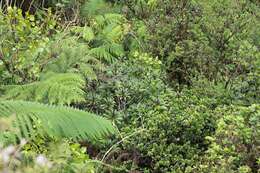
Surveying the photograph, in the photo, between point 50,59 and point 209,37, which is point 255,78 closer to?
point 209,37

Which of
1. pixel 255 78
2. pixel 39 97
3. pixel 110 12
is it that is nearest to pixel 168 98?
pixel 255 78

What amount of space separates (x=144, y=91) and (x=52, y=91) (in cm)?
101

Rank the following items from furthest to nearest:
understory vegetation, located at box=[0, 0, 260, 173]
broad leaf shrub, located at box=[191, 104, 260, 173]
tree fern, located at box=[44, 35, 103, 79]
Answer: tree fern, located at box=[44, 35, 103, 79]
broad leaf shrub, located at box=[191, 104, 260, 173]
understory vegetation, located at box=[0, 0, 260, 173]

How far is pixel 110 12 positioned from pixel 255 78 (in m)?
3.45

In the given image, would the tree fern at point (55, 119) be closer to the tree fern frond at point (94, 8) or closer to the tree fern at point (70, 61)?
the tree fern at point (70, 61)

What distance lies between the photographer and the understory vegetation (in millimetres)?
3395

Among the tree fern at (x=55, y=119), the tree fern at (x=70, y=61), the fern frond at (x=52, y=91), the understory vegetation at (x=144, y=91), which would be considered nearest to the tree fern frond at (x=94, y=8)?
the understory vegetation at (x=144, y=91)

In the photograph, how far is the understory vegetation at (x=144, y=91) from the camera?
339cm

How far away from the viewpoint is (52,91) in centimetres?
440

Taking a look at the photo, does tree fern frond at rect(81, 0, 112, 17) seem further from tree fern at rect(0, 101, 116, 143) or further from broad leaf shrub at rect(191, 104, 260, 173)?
tree fern at rect(0, 101, 116, 143)

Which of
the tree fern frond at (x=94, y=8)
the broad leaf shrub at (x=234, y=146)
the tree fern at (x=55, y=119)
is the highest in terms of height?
the tree fern at (x=55, y=119)

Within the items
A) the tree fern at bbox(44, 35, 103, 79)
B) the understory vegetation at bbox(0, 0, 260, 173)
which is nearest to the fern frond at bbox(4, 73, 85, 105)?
the understory vegetation at bbox(0, 0, 260, 173)

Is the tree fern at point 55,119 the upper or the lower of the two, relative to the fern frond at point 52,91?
upper

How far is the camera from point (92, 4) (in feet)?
26.2
